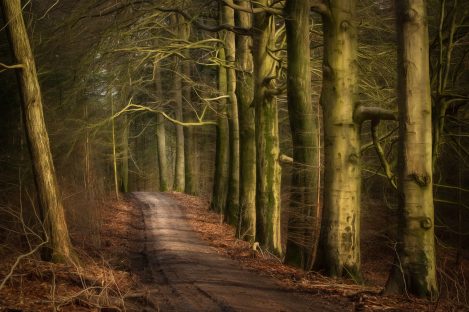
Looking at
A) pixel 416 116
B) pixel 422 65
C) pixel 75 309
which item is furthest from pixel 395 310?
pixel 75 309

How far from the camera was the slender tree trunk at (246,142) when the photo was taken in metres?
16.1

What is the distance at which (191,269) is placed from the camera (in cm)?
992

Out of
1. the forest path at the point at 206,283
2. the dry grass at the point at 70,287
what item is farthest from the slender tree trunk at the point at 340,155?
the dry grass at the point at 70,287

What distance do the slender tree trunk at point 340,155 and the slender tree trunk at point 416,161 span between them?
200 centimetres

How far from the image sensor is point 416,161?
269 inches

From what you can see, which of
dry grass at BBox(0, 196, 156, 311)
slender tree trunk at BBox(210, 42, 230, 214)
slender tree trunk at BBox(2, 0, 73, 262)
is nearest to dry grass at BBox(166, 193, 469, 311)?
slender tree trunk at BBox(210, 42, 230, 214)

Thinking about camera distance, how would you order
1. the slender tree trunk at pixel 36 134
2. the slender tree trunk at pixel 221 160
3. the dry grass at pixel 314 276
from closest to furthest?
the dry grass at pixel 314 276 < the slender tree trunk at pixel 36 134 < the slender tree trunk at pixel 221 160

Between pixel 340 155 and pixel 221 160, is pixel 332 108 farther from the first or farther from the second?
pixel 221 160

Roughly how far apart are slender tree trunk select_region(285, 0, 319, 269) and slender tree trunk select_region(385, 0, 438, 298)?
347cm

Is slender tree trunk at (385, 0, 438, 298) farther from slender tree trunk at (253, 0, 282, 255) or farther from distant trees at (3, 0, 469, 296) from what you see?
slender tree trunk at (253, 0, 282, 255)

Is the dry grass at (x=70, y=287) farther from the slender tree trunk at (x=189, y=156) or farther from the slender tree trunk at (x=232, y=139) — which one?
the slender tree trunk at (x=189, y=156)

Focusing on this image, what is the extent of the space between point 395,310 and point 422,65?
323cm

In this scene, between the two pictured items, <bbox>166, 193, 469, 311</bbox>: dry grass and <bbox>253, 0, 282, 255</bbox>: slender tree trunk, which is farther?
<bbox>253, 0, 282, 255</bbox>: slender tree trunk

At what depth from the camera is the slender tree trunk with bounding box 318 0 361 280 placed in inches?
351
